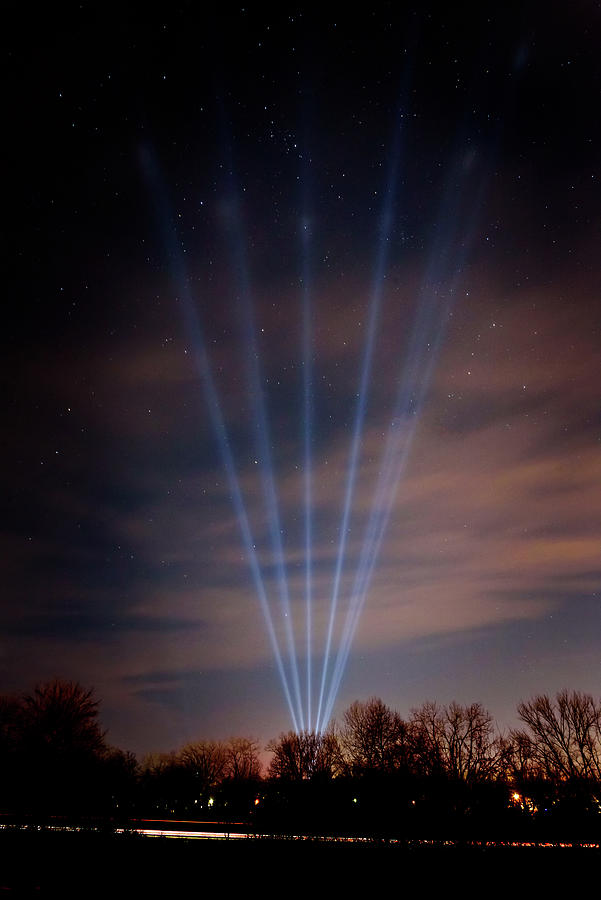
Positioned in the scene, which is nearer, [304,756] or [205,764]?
[304,756]

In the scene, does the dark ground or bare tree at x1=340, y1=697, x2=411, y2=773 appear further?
bare tree at x1=340, y1=697, x2=411, y2=773

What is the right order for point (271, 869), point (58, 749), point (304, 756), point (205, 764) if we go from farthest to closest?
point (205, 764) → point (304, 756) → point (58, 749) → point (271, 869)

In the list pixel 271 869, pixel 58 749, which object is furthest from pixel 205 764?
pixel 271 869

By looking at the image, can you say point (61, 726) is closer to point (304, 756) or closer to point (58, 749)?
point (58, 749)

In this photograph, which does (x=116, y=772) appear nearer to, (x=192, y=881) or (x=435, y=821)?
(x=435, y=821)

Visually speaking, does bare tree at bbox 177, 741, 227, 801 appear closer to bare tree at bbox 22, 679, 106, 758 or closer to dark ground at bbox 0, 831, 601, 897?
bare tree at bbox 22, 679, 106, 758

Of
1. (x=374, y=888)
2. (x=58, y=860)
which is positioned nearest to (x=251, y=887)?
(x=374, y=888)

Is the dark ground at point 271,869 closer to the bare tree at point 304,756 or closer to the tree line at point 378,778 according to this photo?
the tree line at point 378,778

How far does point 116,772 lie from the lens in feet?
236

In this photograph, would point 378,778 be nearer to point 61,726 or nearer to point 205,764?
point 61,726

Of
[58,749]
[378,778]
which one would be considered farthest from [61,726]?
[378,778]

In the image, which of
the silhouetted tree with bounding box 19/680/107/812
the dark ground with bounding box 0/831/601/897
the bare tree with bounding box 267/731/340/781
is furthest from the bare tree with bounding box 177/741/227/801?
the dark ground with bounding box 0/831/601/897

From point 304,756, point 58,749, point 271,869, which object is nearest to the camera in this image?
point 271,869

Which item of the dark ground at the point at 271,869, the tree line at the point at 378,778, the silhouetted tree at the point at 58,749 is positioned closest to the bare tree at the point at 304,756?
the tree line at the point at 378,778
